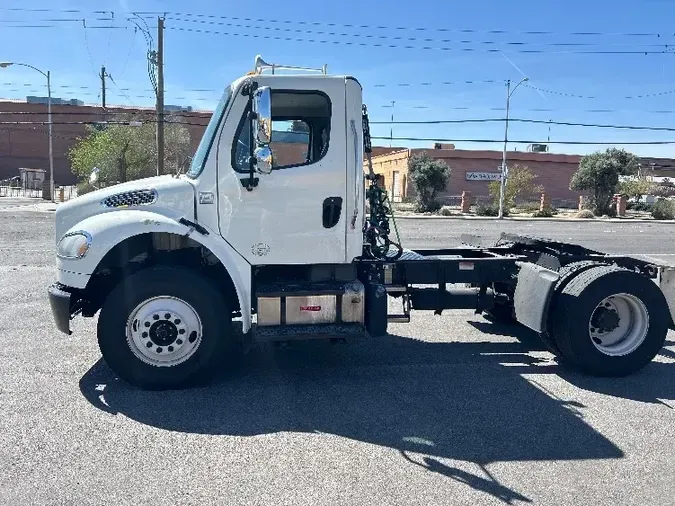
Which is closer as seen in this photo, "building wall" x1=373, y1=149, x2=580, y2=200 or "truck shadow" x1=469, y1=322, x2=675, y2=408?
"truck shadow" x1=469, y1=322, x2=675, y2=408

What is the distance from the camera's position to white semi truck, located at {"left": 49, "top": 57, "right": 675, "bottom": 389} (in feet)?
17.4

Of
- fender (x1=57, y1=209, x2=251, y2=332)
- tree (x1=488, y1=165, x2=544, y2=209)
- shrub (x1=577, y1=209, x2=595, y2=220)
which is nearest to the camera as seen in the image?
fender (x1=57, y1=209, x2=251, y2=332)

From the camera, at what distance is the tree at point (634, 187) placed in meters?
48.9

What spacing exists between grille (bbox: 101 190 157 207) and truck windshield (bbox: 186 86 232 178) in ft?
1.39

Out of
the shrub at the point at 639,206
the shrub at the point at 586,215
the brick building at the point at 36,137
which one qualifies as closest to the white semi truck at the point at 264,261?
the shrub at the point at 586,215

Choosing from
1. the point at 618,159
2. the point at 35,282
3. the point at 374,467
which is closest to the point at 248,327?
the point at 374,467

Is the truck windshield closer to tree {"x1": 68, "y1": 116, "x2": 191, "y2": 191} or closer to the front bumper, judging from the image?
the front bumper

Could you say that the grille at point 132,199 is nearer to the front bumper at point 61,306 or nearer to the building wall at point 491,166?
the front bumper at point 61,306

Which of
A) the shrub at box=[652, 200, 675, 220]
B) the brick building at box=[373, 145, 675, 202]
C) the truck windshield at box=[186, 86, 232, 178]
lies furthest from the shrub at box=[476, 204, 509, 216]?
the truck windshield at box=[186, 86, 232, 178]

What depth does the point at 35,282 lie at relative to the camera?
10.5 metres

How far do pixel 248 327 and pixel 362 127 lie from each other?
2.12 m

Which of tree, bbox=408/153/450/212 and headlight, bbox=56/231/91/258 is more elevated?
tree, bbox=408/153/450/212

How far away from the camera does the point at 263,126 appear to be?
471 centimetres

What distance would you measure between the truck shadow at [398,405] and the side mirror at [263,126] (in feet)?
6.68
